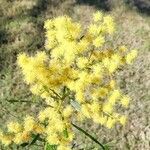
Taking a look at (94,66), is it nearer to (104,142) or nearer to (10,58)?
(104,142)

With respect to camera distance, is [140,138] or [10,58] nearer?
[140,138]

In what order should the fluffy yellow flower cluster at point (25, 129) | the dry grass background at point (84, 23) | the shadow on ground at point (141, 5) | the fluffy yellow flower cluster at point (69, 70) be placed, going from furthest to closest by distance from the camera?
→ the shadow on ground at point (141, 5) → the dry grass background at point (84, 23) → the fluffy yellow flower cluster at point (25, 129) → the fluffy yellow flower cluster at point (69, 70)

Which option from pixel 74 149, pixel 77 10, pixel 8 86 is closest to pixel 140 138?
pixel 74 149

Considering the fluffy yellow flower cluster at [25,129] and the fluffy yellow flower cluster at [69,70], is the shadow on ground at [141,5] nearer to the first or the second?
the fluffy yellow flower cluster at [69,70]

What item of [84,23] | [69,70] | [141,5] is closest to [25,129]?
[69,70]

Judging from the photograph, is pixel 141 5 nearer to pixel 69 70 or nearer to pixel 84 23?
pixel 84 23

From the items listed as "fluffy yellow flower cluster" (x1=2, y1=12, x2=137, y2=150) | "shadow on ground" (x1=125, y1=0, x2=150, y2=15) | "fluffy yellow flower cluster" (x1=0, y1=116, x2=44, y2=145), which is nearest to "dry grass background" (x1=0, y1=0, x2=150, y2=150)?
"shadow on ground" (x1=125, y1=0, x2=150, y2=15)

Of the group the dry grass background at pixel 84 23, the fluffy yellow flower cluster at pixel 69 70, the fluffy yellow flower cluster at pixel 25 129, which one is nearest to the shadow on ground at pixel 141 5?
the dry grass background at pixel 84 23

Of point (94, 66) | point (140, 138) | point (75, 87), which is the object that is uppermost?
point (140, 138)

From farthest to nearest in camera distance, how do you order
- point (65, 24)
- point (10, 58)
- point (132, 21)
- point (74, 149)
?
point (132, 21)
point (10, 58)
point (74, 149)
point (65, 24)
